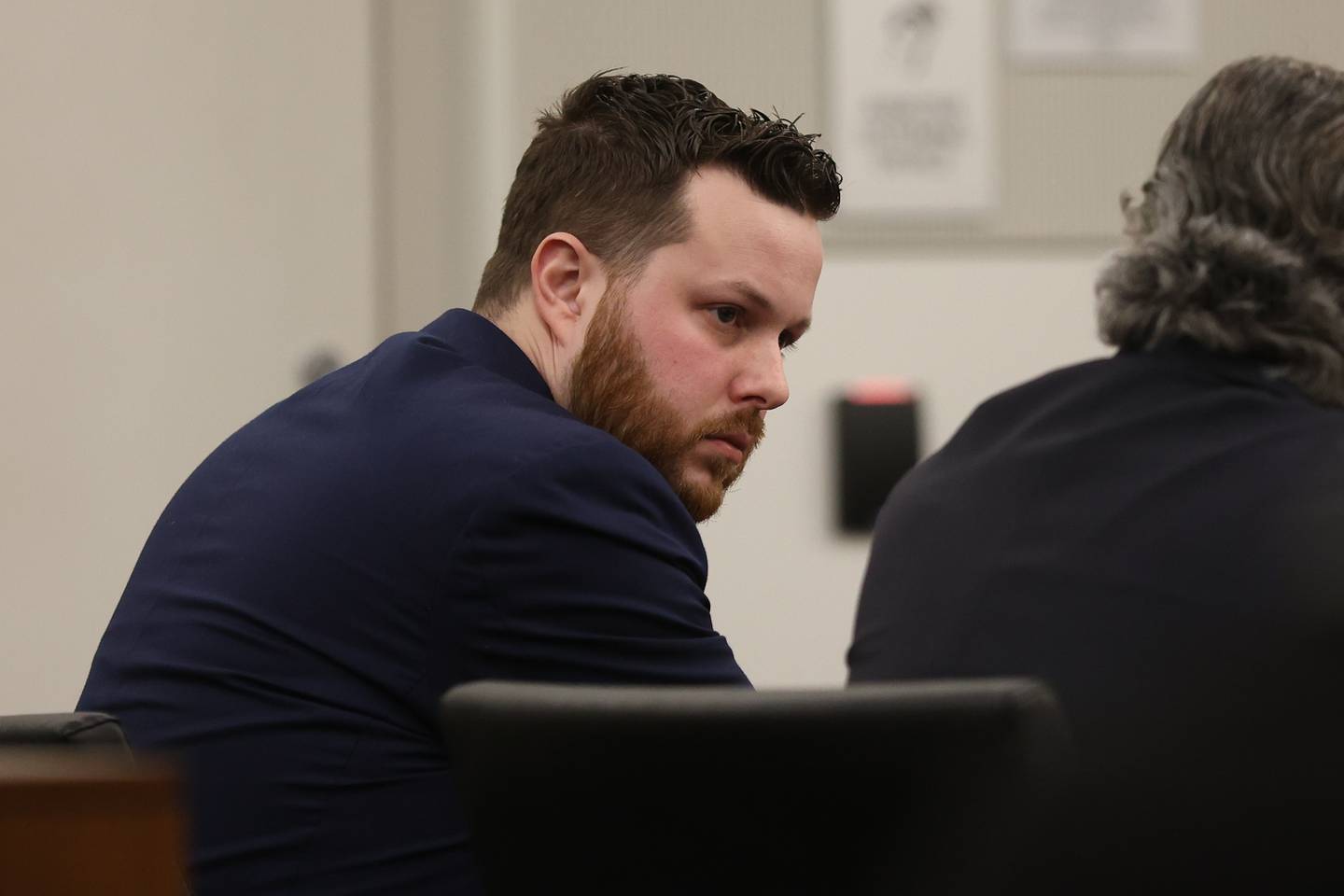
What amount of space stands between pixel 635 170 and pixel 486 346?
29cm

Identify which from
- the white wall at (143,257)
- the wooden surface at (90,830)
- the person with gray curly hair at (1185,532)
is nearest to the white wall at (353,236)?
the white wall at (143,257)

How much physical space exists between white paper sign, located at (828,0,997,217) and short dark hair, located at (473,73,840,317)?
137cm

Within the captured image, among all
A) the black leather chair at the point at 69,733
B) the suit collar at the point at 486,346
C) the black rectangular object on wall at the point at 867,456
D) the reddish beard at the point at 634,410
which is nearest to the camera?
the black leather chair at the point at 69,733

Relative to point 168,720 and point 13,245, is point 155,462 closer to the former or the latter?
point 13,245

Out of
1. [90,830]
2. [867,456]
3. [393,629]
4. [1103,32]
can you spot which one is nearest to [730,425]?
[393,629]

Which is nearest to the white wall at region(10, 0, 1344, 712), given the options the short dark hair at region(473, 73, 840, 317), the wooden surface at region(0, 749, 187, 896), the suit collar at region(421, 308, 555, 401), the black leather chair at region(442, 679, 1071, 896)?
the short dark hair at region(473, 73, 840, 317)

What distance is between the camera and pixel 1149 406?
1015 millimetres

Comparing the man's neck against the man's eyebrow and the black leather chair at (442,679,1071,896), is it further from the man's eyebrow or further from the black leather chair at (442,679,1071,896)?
the black leather chair at (442,679,1071,896)

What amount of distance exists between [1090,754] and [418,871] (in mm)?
483

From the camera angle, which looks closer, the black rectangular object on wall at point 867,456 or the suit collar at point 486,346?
the suit collar at point 486,346

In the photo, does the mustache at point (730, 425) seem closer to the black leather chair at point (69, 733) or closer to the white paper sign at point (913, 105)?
the black leather chair at point (69, 733)

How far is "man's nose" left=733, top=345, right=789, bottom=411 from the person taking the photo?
149 centimetres

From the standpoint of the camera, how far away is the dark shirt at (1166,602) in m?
0.91

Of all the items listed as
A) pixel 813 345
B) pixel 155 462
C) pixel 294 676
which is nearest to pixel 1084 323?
→ pixel 813 345
